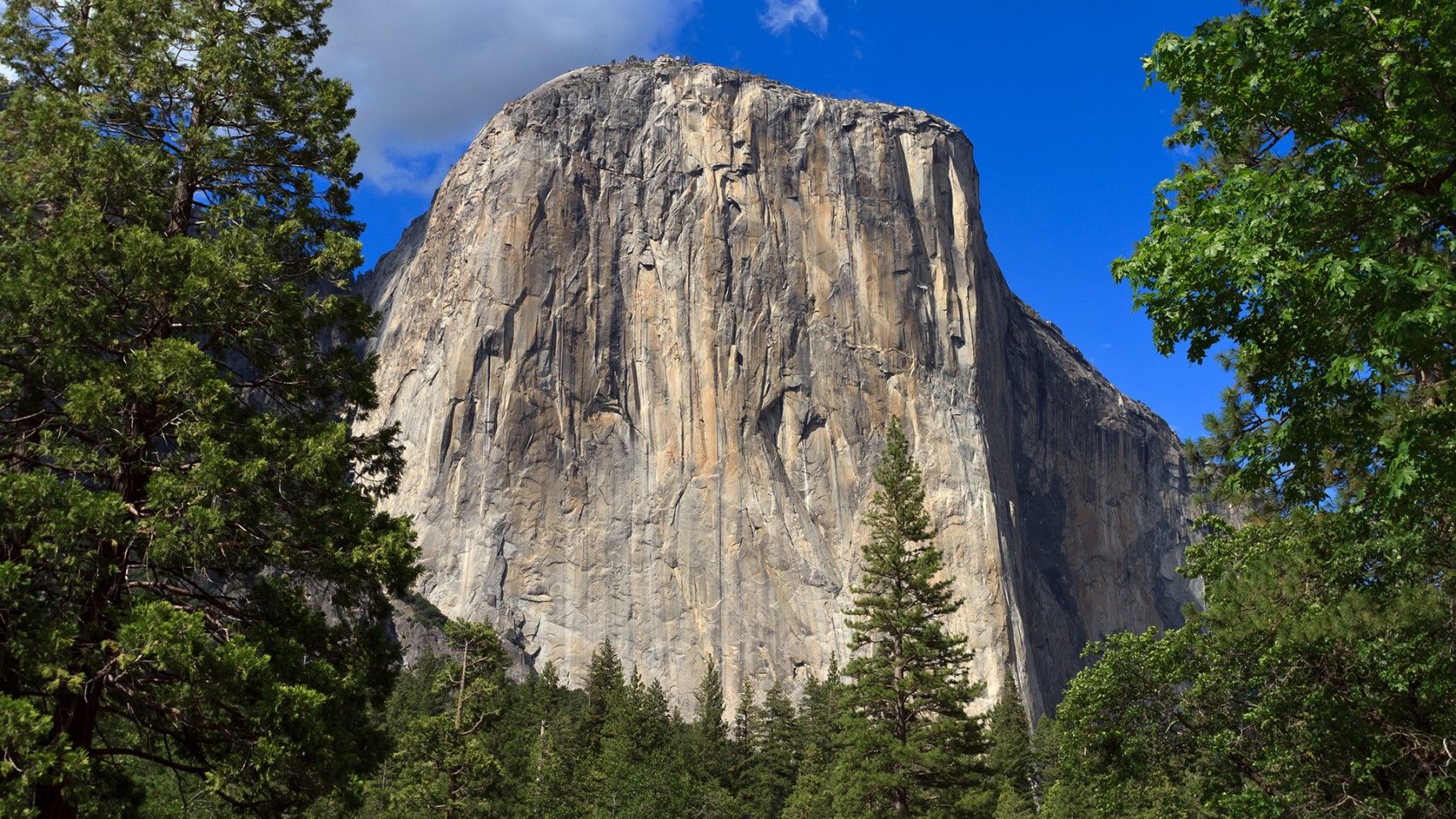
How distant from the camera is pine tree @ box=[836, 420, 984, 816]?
82.3ft

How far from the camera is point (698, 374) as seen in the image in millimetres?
98062

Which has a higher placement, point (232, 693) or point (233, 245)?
point (233, 245)

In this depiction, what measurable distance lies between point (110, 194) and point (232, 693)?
5477 mm

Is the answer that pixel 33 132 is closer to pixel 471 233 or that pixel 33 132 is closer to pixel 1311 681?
pixel 1311 681

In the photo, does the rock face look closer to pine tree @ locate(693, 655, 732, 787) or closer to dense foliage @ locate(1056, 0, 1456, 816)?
pine tree @ locate(693, 655, 732, 787)

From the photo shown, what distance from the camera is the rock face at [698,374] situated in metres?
92.5

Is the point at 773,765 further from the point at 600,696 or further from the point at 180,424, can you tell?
the point at 180,424

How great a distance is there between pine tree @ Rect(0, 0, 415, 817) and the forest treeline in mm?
41

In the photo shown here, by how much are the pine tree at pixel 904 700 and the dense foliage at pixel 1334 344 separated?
12440 mm

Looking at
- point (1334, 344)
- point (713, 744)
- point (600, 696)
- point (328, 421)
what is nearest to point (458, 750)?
point (328, 421)

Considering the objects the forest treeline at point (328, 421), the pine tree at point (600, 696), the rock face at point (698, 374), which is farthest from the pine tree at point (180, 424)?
the rock face at point (698, 374)

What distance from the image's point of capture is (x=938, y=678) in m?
25.8

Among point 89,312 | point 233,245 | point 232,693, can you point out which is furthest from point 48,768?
point 233,245

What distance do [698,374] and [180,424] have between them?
87698 millimetres
